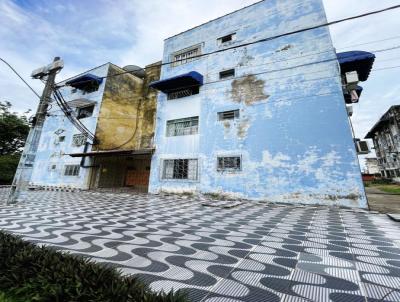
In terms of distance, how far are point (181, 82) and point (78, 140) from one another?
10178 millimetres

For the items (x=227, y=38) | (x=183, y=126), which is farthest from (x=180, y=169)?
(x=227, y=38)

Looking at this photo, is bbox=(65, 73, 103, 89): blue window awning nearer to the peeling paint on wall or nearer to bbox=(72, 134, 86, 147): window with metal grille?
bbox=(72, 134, 86, 147): window with metal grille

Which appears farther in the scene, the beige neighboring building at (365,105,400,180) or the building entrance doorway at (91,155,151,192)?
the beige neighboring building at (365,105,400,180)

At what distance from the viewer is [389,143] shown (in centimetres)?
3119

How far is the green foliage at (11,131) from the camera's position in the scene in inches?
918

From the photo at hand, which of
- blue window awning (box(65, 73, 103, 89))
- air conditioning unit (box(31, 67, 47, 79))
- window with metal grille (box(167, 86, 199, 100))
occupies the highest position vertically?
blue window awning (box(65, 73, 103, 89))

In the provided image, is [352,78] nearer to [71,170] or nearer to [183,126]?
[183,126]

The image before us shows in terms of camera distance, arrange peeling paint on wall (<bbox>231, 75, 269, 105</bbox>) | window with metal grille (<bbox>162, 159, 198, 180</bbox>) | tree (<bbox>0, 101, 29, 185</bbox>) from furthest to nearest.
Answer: tree (<bbox>0, 101, 29, 185</bbox>) → window with metal grille (<bbox>162, 159, 198, 180</bbox>) → peeling paint on wall (<bbox>231, 75, 269, 105</bbox>)

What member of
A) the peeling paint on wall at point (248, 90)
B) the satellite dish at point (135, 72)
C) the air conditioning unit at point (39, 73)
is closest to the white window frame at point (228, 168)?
the peeling paint on wall at point (248, 90)

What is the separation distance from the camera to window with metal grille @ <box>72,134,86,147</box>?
1608 centimetres

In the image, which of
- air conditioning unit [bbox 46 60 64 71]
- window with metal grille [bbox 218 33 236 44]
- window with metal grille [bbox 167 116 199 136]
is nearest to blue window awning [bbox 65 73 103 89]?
air conditioning unit [bbox 46 60 64 71]

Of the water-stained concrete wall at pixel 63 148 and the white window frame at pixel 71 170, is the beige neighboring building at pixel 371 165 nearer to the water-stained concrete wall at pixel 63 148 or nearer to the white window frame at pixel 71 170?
the water-stained concrete wall at pixel 63 148

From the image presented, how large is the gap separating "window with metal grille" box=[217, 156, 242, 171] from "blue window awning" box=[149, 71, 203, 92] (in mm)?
4685

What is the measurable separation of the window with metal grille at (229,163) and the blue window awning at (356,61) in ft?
20.4
